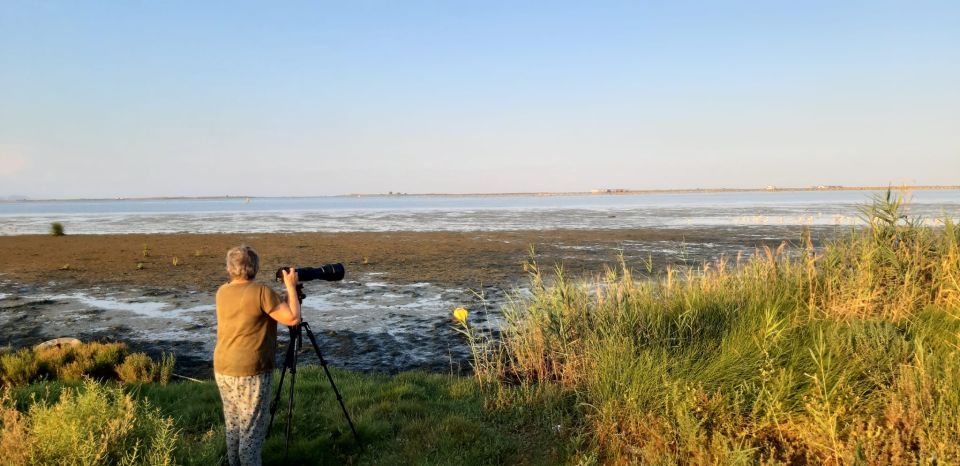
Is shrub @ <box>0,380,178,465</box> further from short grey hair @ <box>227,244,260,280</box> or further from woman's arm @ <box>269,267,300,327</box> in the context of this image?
short grey hair @ <box>227,244,260,280</box>

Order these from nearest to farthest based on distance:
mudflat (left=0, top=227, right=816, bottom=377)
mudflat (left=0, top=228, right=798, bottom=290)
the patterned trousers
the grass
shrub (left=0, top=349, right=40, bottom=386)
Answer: the patterned trousers → shrub (left=0, top=349, right=40, bottom=386) → the grass → mudflat (left=0, top=227, right=816, bottom=377) → mudflat (left=0, top=228, right=798, bottom=290)

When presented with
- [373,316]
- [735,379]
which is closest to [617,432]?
[735,379]

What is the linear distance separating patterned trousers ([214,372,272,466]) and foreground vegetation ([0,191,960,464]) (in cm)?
41

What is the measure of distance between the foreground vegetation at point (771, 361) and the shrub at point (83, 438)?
132 inches

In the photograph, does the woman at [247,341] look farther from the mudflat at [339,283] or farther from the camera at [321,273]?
the mudflat at [339,283]

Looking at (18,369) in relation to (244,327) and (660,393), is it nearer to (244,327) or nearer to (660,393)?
(244,327)

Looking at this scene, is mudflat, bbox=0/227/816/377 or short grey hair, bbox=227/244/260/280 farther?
mudflat, bbox=0/227/816/377

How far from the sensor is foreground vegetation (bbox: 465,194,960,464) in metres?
4.51

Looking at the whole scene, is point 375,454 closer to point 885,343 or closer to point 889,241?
point 885,343

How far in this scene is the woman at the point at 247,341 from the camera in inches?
168

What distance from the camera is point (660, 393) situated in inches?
204

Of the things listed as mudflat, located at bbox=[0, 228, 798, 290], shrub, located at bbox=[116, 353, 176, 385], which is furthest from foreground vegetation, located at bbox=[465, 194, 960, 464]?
mudflat, located at bbox=[0, 228, 798, 290]

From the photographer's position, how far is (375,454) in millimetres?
5336

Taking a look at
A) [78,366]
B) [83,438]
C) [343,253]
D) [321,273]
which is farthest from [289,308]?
[343,253]
